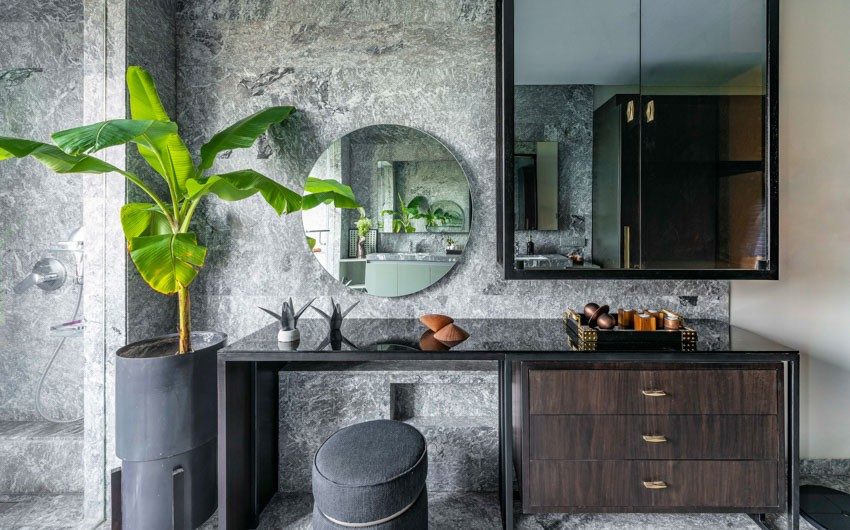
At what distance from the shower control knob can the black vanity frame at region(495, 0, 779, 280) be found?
196cm

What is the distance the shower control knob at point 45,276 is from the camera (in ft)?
5.94

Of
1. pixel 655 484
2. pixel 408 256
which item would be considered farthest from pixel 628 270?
pixel 408 256

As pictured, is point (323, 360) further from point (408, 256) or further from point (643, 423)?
point (643, 423)

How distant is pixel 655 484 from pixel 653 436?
0.61 feet

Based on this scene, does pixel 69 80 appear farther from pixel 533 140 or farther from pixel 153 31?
pixel 533 140

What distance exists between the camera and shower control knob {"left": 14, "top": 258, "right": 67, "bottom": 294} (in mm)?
1812

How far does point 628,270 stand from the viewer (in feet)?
5.99

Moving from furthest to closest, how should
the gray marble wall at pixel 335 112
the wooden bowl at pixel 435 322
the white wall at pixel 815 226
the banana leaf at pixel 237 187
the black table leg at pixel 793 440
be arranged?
1. the gray marble wall at pixel 335 112
2. the white wall at pixel 815 226
3. the wooden bowl at pixel 435 322
4. the banana leaf at pixel 237 187
5. the black table leg at pixel 793 440

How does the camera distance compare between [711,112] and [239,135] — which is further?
[239,135]

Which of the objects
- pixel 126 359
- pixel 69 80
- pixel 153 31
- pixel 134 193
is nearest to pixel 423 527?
pixel 126 359

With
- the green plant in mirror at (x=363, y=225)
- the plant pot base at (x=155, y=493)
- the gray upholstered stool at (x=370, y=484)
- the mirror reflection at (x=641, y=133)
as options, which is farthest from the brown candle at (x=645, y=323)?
the plant pot base at (x=155, y=493)

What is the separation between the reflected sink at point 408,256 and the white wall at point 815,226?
1.49 meters

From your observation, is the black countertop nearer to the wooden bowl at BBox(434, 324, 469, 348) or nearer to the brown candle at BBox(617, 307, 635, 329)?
the wooden bowl at BBox(434, 324, 469, 348)

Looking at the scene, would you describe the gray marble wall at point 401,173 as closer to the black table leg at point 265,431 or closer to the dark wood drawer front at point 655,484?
the black table leg at point 265,431
